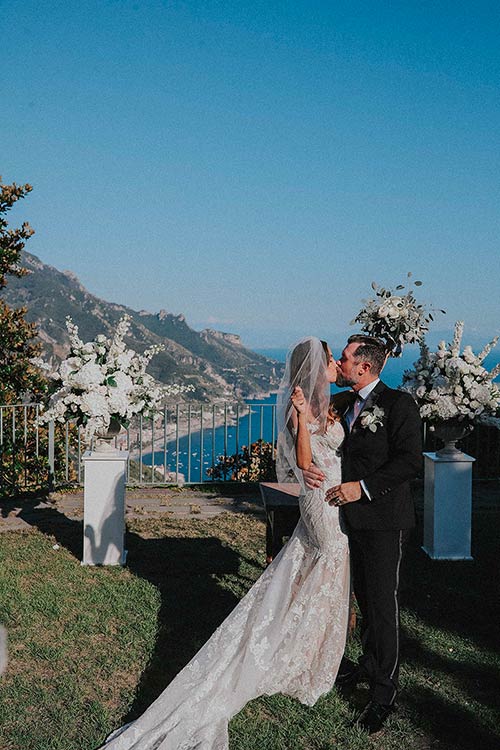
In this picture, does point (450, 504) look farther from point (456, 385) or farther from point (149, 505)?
point (149, 505)

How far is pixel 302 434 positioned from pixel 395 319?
236cm

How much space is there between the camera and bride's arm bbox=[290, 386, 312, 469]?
13.0ft

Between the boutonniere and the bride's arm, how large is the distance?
335 mm

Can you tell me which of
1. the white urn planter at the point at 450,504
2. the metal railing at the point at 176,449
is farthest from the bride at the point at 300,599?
the metal railing at the point at 176,449

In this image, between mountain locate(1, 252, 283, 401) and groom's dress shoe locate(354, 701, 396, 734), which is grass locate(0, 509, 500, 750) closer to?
groom's dress shoe locate(354, 701, 396, 734)

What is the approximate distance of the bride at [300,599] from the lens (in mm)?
3877

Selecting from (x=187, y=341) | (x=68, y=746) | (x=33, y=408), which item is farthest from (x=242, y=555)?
(x=187, y=341)

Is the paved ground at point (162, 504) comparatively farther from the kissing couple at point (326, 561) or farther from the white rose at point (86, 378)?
the kissing couple at point (326, 561)

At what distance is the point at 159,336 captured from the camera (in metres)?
57.7

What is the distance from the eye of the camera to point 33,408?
33.8ft

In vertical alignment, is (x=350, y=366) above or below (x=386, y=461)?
above

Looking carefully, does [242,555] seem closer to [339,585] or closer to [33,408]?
[339,585]

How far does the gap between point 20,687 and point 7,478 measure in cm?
Answer: 665

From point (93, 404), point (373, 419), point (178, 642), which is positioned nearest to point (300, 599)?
point (373, 419)
